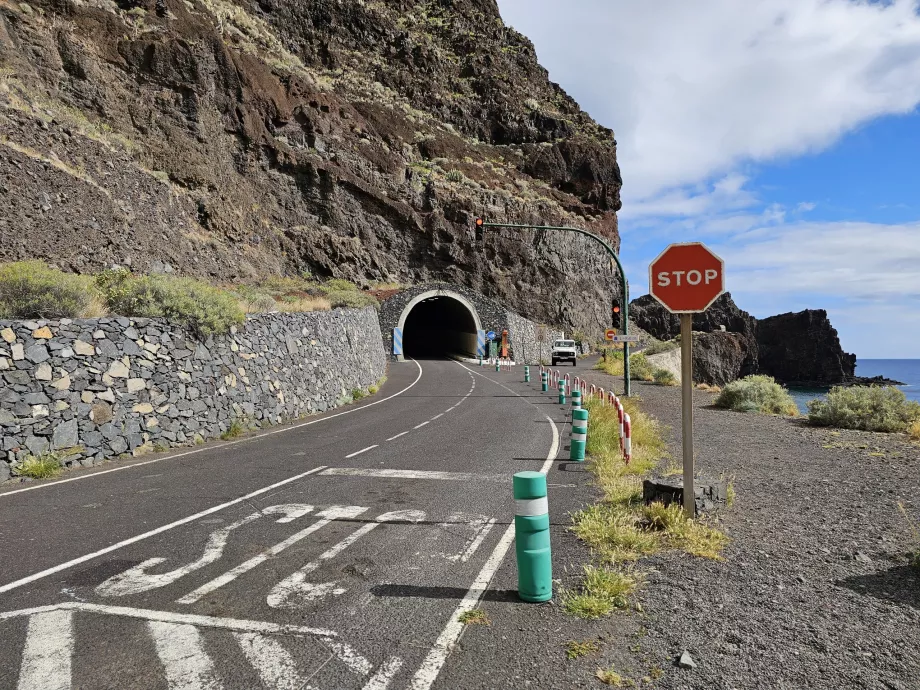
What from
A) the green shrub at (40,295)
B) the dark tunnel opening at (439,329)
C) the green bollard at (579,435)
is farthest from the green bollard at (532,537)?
the dark tunnel opening at (439,329)

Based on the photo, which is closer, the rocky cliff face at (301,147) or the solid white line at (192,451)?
the solid white line at (192,451)

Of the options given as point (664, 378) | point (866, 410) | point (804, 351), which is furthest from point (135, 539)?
point (804, 351)

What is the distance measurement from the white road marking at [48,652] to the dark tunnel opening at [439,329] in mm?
46572

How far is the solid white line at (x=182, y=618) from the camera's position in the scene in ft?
12.8

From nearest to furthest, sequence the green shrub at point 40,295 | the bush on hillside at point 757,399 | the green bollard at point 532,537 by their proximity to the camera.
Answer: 1. the green bollard at point 532,537
2. the green shrub at point 40,295
3. the bush on hillside at point 757,399

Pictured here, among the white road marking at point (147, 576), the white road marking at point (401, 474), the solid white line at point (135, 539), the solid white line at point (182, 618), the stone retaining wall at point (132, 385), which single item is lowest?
the white road marking at point (401, 474)

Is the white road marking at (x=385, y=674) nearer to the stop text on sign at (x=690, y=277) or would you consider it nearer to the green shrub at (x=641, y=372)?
the stop text on sign at (x=690, y=277)

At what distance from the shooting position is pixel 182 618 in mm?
4105

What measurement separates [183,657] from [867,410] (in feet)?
50.3

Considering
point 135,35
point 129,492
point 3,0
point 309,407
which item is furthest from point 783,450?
point 135,35

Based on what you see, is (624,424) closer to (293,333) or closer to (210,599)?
(210,599)

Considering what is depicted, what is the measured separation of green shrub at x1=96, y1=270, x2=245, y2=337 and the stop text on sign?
36.1 feet

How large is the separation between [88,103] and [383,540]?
35.0 meters

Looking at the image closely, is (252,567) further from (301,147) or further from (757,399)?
(301,147)
